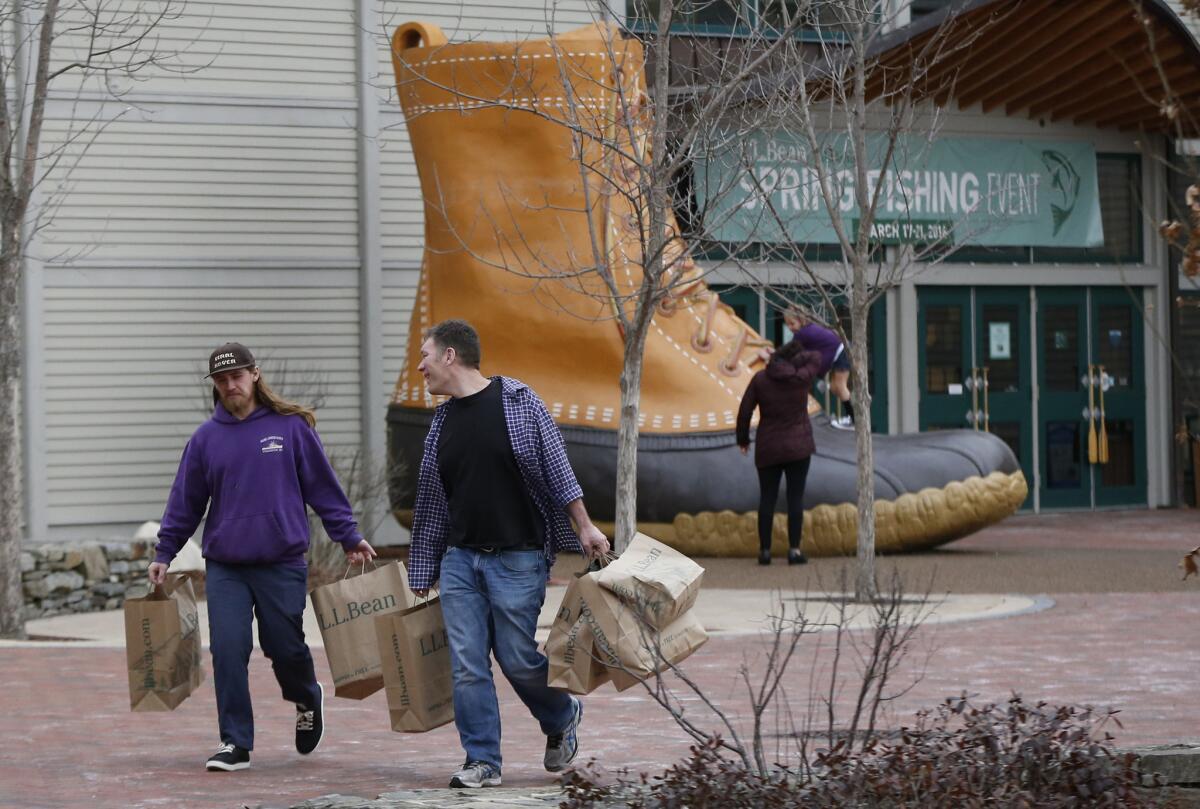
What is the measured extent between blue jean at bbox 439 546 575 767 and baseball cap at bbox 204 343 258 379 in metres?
1.19

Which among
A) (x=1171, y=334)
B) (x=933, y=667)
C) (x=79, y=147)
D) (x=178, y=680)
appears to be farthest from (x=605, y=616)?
(x=1171, y=334)

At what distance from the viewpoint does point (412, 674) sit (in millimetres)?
7395

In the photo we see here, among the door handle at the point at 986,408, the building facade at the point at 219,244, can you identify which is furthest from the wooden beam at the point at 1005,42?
the building facade at the point at 219,244

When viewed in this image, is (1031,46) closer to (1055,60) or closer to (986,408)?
(1055,60)

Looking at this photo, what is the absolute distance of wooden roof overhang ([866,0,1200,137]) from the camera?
1923 centimetres

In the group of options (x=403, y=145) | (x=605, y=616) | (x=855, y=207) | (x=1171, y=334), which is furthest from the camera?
(x=1171, y=334)

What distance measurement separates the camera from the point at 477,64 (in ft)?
51.5

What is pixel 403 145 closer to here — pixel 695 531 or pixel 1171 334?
pixel 695 531

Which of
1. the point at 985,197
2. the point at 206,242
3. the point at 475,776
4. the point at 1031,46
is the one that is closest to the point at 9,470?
the point at 206,242

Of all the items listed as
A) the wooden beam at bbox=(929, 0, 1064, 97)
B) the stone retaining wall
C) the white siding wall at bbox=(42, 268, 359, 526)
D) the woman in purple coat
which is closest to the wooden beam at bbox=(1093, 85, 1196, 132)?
the wooden beam at bbox=(929, 0, 1064, 97)

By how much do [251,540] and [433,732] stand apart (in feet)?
5.24

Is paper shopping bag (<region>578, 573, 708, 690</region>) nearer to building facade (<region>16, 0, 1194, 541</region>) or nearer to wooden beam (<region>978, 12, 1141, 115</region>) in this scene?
building facade (<region>16, 0, 1194, 541</region>)

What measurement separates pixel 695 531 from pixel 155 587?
8848 millimetres

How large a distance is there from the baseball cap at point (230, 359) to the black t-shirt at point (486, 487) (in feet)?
3.35
